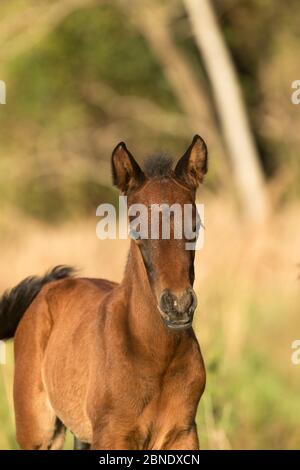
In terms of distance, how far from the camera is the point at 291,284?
34.9 ft

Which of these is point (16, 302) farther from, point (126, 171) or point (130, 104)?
point (130, 104)

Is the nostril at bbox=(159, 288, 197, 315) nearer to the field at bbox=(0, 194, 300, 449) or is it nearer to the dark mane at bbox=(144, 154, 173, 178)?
the dark mane at bbox=(144, 154, 173, 178)

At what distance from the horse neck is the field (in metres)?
1.84

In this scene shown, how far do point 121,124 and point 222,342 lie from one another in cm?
1325

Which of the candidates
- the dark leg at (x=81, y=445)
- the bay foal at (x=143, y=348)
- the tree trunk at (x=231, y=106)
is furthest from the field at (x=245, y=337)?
the tree trunk at (x=231, y=106)

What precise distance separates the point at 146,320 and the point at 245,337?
4.75 metres

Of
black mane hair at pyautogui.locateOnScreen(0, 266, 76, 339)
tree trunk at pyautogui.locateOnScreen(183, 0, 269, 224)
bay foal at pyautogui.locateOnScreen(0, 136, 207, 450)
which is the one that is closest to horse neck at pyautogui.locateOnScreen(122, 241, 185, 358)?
bay foal at pyautogui.locateOnScreen(0, 136, 207, 450)

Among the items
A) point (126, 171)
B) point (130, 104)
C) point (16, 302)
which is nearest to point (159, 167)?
point (126, 171)

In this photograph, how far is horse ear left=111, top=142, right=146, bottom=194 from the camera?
527cm

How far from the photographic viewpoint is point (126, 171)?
5305 millimetres
